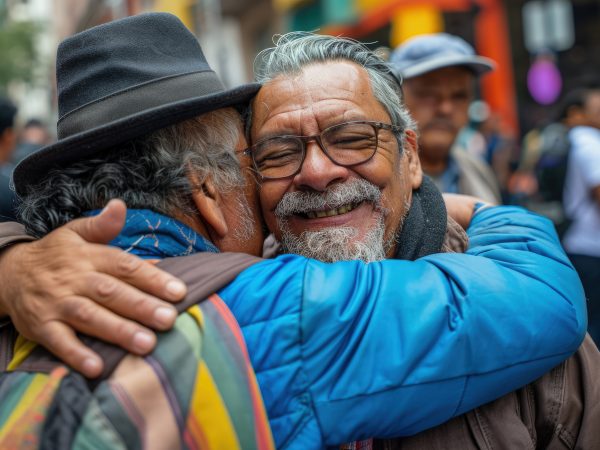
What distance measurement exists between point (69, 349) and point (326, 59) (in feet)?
4.03

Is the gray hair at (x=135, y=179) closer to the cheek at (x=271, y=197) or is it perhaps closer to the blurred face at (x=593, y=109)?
the cheek at (x=271, y=197)

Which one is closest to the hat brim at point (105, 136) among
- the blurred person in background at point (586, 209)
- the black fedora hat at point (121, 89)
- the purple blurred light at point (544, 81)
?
the black fedora hat at point (121, 89)

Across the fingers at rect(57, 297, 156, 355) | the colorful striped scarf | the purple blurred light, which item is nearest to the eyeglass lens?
the colorful striped scarf

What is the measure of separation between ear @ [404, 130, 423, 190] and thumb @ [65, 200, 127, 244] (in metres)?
1.15

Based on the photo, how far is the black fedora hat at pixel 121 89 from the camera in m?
1.66

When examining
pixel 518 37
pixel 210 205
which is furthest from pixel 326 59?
pixel 518 37

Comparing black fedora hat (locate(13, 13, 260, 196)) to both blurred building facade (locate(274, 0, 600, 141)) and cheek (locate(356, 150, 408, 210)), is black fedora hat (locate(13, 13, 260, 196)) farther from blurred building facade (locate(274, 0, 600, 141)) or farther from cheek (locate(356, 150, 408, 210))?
blurred building facade (locate(274, 0, 600, 141))

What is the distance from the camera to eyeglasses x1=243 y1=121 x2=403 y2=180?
2062 mm

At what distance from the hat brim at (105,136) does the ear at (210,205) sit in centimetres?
18

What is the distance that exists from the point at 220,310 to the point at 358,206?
29.5 inches

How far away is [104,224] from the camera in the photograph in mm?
1456

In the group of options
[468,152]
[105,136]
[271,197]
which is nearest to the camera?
[105,136]

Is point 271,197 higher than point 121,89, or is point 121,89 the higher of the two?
point 121,89

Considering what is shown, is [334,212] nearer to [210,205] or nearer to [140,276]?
[210,205]
